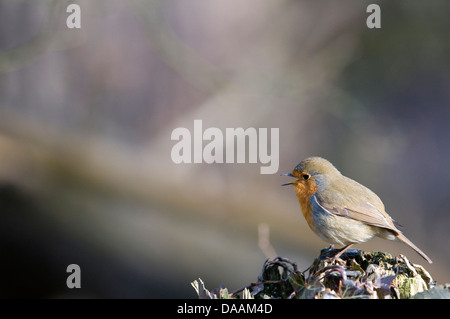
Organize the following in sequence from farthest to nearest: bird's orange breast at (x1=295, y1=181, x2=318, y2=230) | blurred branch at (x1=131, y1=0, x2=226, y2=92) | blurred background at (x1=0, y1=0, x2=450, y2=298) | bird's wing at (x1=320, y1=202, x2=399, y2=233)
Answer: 1. blurred branch at (x1=131, y1=0, x2=226, y2=92)
2. blurred background at (x1=0, y1=0, x2=450, y2=298)
3. bird's orange breast at (x1=295, y1=181, x2=318, y2=230)
4. bird's wing at (x1=320, y1=202, x2=399, y2=233)

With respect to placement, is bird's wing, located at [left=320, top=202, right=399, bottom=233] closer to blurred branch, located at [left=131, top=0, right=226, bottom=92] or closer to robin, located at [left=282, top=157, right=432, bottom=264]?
robin, located at [left=282, top=157, right=432, bottom=264]

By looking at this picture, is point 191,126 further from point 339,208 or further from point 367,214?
point 367,214

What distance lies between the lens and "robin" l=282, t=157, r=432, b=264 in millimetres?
2816

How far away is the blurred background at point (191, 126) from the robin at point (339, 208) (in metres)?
2.00

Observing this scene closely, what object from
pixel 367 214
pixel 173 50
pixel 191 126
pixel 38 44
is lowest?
pixel 367 214

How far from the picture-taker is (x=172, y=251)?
5.77 m

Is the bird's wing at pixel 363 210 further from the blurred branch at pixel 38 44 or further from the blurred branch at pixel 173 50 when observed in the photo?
the blurred branch at pixel 38 44

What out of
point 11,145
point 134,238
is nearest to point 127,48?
point 11,145

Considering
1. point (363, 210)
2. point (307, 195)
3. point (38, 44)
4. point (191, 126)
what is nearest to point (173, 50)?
point (191, 126)

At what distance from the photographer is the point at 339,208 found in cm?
298

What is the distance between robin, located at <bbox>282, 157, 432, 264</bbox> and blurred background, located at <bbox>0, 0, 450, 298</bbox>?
200 centimetres

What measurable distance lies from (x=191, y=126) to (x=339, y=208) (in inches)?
133

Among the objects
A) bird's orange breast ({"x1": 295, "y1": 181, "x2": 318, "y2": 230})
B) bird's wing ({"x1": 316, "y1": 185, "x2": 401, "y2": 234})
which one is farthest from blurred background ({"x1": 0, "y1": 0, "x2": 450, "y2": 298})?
bird's wing ({"x1": 316, "y1": 185, "x2": 401, "y2": 234})
